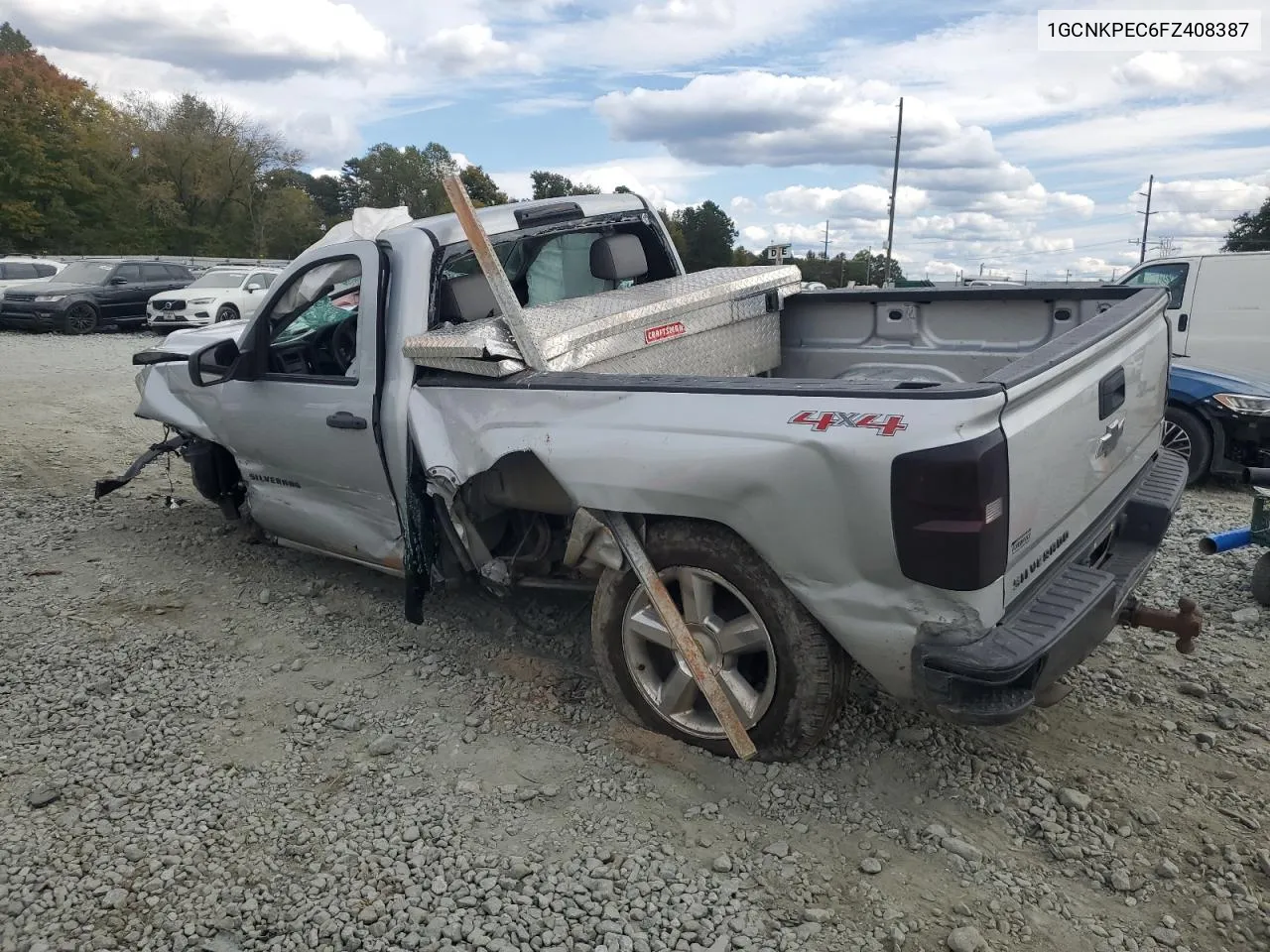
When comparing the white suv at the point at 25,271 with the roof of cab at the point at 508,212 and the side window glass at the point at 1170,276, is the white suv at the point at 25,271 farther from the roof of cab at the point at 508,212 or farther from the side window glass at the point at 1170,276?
the side window glass at the point at 1170,276

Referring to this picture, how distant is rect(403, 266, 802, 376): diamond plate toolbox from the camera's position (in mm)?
3600

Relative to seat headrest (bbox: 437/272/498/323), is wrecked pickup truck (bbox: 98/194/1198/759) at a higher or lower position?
lower

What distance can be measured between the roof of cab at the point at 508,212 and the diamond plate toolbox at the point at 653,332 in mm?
460

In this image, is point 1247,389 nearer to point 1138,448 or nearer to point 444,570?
point 1138,448

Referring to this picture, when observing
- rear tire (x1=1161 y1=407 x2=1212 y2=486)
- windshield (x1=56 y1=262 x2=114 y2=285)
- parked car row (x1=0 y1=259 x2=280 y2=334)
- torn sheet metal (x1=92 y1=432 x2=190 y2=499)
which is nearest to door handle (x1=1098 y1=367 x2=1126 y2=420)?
rear tire (x1=1161 y1=407 x2=1212 y2=486)

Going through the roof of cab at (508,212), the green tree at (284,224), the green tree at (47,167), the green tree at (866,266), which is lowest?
the green tree at (866,266)

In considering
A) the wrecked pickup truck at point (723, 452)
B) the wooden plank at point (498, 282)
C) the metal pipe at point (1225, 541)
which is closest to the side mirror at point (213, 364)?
the wrecked pickup truck at point (723, 452)

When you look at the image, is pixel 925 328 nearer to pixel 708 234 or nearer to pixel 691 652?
pixel 691 652

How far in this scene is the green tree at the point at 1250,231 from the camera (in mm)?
39469

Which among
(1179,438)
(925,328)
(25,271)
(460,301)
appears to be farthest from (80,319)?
(1179,438)

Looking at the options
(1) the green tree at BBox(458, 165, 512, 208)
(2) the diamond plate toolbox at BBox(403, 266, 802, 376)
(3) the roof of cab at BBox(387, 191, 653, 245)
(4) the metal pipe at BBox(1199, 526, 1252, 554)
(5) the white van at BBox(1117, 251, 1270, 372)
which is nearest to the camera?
(2) the diamond plate toolbox at BBox(403, 266, 802, 376)

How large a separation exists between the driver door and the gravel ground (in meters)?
0.52

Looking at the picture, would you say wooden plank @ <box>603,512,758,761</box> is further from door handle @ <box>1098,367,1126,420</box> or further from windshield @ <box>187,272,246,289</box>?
windshield @ <box>187,272,246,289</box>

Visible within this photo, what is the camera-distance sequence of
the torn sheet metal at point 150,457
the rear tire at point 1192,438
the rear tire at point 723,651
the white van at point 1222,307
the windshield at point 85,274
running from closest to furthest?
1. the rear tire at point 723,651
2. the torn sheet metal at point 150,457
3. the rear tire at point 1192,438
4. the white van at point 1222,307
5. the windshield at point 85,274
